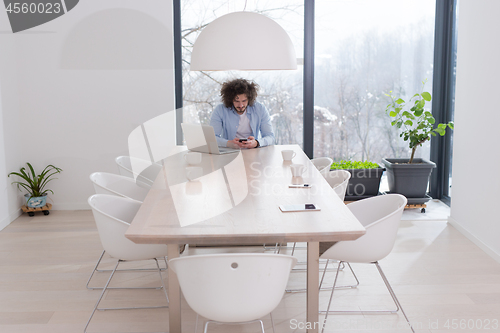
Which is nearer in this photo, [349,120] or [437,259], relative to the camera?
[437,259]

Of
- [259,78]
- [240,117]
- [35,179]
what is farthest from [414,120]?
[35,179]

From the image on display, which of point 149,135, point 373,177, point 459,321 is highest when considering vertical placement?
point 149,135

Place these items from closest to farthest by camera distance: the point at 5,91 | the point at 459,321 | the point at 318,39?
1. the point at 459,321
2. the point at 5,91
3. the point at 318,39

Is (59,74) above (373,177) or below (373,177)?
above

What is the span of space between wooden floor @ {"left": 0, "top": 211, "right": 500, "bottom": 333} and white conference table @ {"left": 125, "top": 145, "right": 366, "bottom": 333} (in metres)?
0.53

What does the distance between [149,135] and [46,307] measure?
2.62 m

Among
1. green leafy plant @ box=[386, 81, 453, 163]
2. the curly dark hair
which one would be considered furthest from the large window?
the curly dark hair

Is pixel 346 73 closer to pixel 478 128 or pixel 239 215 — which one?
pixel 478 128

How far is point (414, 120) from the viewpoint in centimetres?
567

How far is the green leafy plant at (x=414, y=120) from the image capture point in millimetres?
5066

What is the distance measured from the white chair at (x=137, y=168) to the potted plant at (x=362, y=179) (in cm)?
219

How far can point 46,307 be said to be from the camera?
300 centimetres

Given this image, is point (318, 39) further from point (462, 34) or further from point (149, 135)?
point (149, 135)

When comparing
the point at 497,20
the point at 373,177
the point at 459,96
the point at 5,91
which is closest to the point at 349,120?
the point at 373,177
